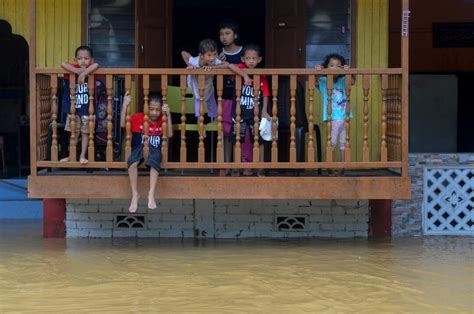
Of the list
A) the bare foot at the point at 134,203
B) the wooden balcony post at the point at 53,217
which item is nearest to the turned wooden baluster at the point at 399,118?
the bare foot at the point at 134,203

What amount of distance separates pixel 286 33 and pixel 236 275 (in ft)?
10.8

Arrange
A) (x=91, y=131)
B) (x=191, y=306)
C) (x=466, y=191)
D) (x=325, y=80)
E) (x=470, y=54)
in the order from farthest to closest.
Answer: (x=470, y=54) < (x=466, y=191) < (x=325, y=80) < (x=91, y=131) < (x=191, y=306)

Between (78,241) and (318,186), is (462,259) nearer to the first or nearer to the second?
(318,186)

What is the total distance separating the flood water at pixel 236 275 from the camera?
6156 millimetres

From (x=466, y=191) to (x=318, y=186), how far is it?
2.08 m

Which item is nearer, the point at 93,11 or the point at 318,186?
the point at 318,186

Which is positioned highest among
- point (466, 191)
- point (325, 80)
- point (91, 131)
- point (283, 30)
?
point (283, 30)

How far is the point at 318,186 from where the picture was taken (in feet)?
25.9

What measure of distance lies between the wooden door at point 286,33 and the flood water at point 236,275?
2.00 m

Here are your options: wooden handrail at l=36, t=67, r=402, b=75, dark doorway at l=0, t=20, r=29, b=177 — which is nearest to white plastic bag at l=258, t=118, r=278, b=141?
wooden handrail at l=36, t=67, r=402, b=75

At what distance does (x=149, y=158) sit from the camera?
7.61 m

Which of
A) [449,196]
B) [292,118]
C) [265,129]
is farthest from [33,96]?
[449,196]

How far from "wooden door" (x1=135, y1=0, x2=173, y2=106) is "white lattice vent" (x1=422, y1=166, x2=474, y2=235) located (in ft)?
10.3

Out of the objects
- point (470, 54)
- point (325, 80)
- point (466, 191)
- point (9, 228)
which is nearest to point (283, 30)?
point (325, 80)
